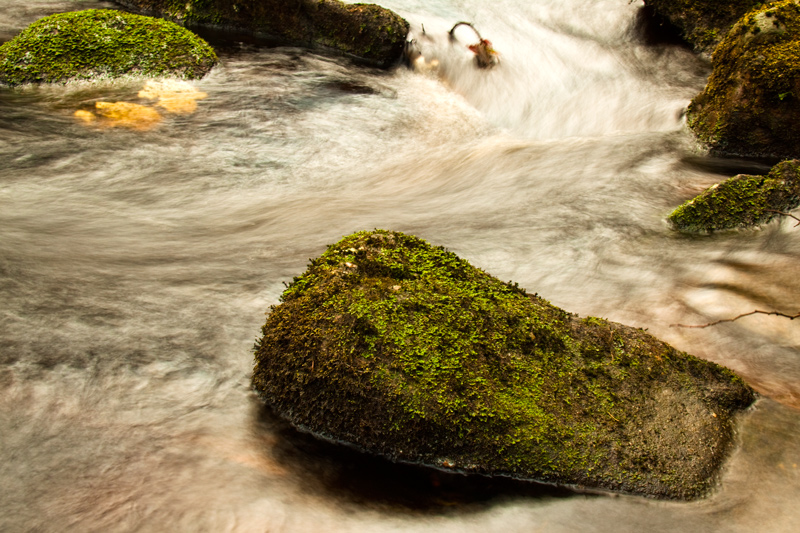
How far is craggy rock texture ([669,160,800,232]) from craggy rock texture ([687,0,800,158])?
1220 mm

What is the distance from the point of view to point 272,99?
7961 mm

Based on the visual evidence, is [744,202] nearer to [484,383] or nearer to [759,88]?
[759,88]

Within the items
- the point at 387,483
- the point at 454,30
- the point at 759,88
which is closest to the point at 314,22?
the point at 454,30

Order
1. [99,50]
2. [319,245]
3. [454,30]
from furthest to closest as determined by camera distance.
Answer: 1. [454,30]
2. [99,50]
3. [319,245]

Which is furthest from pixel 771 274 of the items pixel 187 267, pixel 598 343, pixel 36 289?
pixel 36 289

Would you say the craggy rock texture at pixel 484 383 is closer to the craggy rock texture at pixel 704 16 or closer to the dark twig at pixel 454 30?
the dark twig at pixel 454 30

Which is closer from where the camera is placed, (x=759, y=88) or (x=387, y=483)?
(x=387, y=483)

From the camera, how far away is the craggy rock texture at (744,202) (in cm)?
585

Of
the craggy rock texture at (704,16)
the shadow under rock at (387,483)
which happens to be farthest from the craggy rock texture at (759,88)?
the shadow under rock at (387,483)

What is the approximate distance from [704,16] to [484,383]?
315 inches

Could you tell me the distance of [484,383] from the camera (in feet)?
11.4

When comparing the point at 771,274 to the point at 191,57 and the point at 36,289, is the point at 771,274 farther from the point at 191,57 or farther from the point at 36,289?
the point at 191,57

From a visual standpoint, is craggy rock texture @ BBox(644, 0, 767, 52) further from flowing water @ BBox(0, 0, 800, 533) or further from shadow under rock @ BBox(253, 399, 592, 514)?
shadow under rock @ BBox(253, 399, 592, 514)

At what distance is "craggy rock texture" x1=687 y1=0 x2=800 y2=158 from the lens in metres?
6.78
